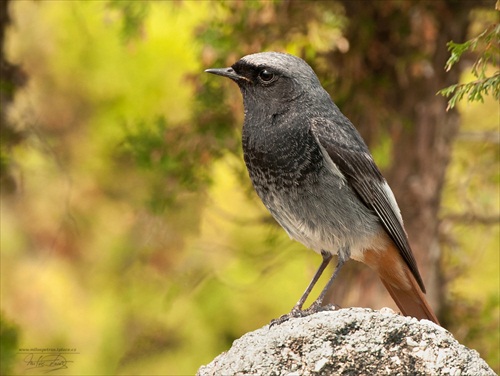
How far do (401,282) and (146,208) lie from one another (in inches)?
135

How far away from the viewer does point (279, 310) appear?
889 cm

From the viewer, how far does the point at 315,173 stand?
5211 mm

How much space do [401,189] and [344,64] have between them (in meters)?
1.15

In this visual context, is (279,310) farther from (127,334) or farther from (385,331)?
(385,331)

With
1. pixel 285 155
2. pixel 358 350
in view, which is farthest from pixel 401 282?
pixel 358 350

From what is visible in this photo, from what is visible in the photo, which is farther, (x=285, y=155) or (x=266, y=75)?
(x=266, y=75)

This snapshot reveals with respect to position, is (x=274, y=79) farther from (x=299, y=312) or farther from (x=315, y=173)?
(x=299, y=312)

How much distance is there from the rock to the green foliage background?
3510 mm

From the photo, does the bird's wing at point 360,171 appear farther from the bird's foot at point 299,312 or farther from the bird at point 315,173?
the bird's foot at point 299,312

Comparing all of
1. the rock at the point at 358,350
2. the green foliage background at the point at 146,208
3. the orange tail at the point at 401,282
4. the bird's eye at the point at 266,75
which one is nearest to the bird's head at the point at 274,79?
the bird's eye at the point at 266,75

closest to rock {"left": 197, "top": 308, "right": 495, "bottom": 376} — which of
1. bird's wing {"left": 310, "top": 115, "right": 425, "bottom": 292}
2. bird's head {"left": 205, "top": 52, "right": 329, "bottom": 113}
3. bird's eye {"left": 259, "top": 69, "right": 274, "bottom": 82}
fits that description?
bird's wing {"left": 310, "top": 115, "right": 425, "bottom": 292}
